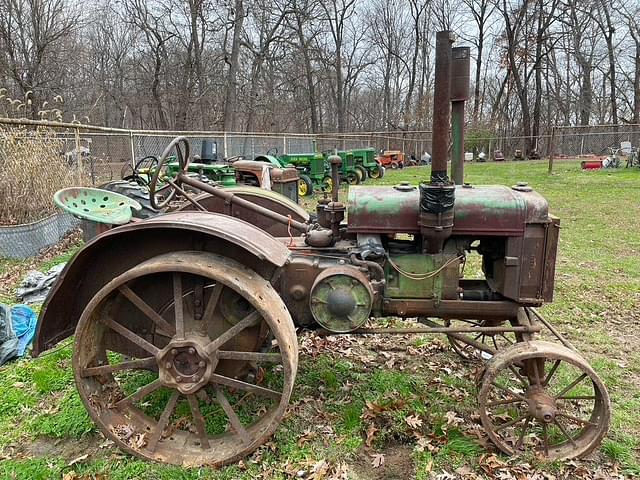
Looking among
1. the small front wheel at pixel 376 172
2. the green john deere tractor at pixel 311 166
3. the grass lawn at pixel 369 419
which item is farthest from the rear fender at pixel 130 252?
the small front wheel at pixel 376 172

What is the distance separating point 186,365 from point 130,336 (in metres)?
0.30

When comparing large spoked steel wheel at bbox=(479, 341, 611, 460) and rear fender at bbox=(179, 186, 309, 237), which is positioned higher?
rear fender at bbox=(179, 186, 309, 237)

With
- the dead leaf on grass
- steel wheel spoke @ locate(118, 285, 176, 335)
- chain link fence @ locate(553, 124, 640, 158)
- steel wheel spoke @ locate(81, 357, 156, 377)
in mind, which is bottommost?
the dead leaf on grass

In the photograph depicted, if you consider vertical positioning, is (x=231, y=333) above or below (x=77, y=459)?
above

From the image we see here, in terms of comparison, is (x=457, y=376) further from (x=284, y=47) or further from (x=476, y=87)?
(x=476, y=87)

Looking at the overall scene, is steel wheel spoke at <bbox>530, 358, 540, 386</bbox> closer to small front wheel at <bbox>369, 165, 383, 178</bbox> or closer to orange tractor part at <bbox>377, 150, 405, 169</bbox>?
small front wheel at <bbox>369, 165, 383, 178</bbox>

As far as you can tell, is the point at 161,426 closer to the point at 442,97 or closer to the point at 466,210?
the point at 466,210

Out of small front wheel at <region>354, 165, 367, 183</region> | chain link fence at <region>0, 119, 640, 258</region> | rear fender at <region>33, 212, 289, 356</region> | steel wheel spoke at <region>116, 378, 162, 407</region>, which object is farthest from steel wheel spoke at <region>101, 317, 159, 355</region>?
small front wheel at <region>354, 165, 367, 183</region>

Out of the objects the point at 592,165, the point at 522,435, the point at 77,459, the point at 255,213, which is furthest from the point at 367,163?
the point at 77,459

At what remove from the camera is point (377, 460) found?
2420 mm

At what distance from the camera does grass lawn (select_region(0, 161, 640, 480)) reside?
233 cm

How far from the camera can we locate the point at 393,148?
26078 mm

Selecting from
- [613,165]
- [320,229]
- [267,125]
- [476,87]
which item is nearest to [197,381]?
[320,229]

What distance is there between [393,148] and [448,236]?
24.3 m
